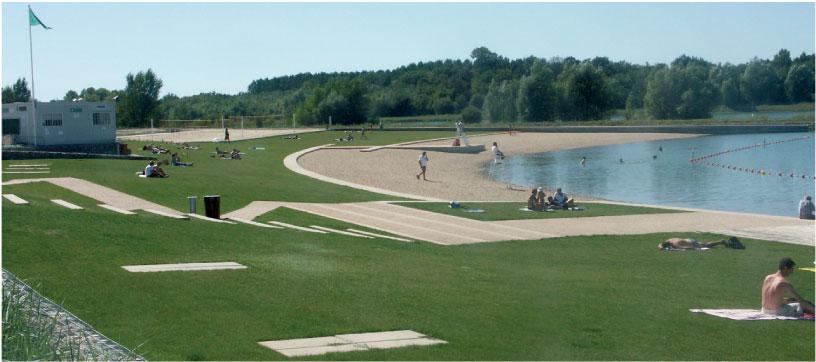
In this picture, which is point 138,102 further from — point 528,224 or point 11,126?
point 528,224

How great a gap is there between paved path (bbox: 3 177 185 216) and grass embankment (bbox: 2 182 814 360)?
17.5ft

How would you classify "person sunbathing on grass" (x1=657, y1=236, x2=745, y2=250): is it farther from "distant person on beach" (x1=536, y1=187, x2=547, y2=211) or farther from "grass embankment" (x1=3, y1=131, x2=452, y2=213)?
"grass embankment" (x1=3, y1=131, x2=452, y2=213)

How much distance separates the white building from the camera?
1754 inches

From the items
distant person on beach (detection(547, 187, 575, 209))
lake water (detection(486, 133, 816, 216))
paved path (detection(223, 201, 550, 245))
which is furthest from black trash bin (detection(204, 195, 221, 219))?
lake water (detection(486, 133, 816, 216))

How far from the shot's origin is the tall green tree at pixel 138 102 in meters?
85.4

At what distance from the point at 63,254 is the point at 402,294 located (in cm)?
493

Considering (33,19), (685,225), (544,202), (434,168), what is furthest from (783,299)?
(434,168)

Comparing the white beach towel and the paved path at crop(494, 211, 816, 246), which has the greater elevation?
the white beach towel

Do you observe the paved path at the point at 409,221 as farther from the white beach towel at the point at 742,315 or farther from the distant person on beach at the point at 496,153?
the distant person on beach at the point at 496,153

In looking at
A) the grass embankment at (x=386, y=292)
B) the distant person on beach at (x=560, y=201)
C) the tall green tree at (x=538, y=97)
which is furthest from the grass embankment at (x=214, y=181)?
the tall green tree at (x=538, y=97)

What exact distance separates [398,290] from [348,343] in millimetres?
3068

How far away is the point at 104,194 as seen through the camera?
2652cm

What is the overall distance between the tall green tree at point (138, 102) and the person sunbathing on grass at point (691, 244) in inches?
2770

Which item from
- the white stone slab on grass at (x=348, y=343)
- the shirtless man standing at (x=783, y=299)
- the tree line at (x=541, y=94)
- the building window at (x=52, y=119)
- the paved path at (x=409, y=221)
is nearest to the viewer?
the white stone slab on grass at (x=348, y=343)
